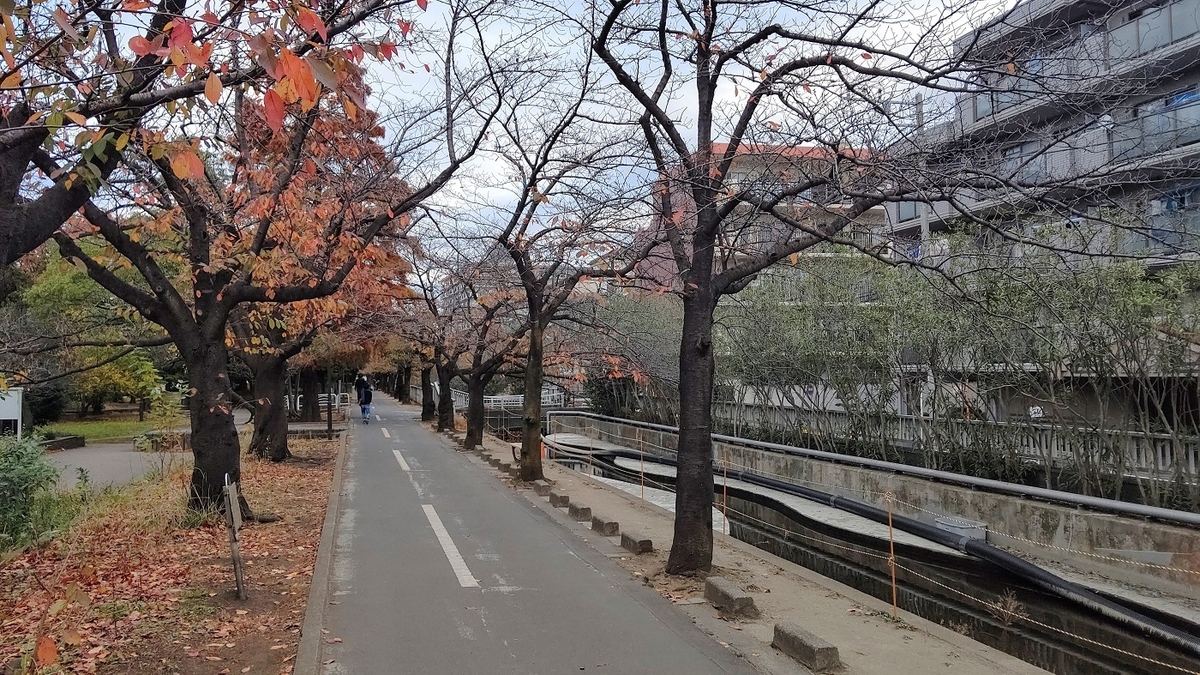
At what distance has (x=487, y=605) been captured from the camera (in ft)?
24.7

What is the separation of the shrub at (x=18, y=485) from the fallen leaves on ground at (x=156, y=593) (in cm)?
48

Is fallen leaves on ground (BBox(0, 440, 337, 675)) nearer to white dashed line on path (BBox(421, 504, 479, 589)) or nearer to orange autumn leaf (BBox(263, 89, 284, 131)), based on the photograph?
white dashed line on path (BBox(421, 504, 479, 589))

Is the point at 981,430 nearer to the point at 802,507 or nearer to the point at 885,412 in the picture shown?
the point at 885,412

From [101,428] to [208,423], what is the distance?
30.1m

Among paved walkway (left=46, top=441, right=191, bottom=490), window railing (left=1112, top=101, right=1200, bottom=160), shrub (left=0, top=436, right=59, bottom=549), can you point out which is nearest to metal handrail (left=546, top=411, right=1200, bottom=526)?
window railing (left=1112, top=101, right=1200, bottom=160)

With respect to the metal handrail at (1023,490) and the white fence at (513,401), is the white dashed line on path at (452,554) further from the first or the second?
the white fence at (513,401)

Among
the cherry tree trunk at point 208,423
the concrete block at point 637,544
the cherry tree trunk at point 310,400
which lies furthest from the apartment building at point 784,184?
the cherry tree trunk at point 310,400

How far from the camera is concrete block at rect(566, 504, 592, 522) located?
40.8 ft

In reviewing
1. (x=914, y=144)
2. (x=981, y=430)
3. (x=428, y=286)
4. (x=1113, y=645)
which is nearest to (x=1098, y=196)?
(x=914, y=144)

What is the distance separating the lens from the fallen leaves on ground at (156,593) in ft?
18.8

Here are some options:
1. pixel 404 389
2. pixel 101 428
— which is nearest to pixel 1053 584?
pixel 101 428

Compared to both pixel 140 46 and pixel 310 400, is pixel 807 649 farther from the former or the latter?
pixel 310 400

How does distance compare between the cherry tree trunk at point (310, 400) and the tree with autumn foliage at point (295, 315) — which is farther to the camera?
the cherry tree trunk at point (310, 400)

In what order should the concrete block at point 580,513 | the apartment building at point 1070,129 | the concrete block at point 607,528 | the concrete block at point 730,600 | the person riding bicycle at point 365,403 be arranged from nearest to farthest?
1. the apartment building at point 1070,129
2. the concrete block at point 730,600
3. the concrete block at point 607,528
4. the concrete block at point 580,513
5. the person riding bicycle at point 365,403
